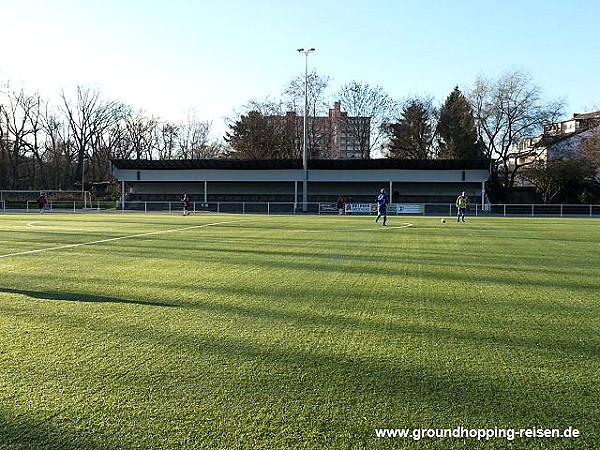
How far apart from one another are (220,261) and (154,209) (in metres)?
39.2

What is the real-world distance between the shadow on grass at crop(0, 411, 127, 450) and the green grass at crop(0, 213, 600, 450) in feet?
0.04

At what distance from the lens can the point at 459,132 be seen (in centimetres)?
6278

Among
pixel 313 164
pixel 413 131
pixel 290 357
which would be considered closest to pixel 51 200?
pixel 313 164

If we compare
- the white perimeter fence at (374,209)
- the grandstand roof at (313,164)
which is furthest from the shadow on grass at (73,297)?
the grandstand roof at (313,164)

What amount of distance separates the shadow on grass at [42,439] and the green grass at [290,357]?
1 centimetres

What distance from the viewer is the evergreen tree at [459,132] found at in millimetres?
60834

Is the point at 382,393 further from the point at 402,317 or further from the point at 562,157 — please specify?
the point at 562,157

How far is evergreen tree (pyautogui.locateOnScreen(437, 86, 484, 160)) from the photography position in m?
60.8

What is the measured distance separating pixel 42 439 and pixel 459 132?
64645 millimetres

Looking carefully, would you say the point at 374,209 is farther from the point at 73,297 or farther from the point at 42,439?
the point at 42,439

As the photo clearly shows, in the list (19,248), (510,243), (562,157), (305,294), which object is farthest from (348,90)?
(305,294)

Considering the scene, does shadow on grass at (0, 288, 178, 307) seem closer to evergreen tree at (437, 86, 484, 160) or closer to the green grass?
the green grass

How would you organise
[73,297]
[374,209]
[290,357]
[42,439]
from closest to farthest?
[42,439]
[290,357]
[73,297]
[374,209]

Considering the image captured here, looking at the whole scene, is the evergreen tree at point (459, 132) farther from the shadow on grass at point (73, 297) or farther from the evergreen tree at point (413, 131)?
the shadow on grass at point (73, 297)
